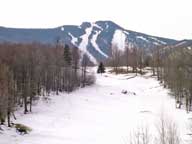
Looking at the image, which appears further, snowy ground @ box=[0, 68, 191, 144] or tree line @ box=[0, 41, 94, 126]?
tree line @ box=[0, 41, 94, 126]

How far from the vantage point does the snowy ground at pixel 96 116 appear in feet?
159

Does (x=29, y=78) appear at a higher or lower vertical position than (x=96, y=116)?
higher

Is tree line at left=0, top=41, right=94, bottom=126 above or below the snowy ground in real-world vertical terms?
above

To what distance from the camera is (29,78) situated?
7131cm

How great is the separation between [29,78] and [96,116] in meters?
13.9

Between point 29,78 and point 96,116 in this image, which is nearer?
point 96,116

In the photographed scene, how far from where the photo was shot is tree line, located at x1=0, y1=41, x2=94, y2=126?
5638 cm

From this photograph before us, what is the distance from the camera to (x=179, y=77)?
3130 inches

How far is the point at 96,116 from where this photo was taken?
218ft

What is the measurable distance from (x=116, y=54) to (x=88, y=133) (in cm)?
12428

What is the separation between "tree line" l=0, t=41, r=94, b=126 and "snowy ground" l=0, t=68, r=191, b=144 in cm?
257

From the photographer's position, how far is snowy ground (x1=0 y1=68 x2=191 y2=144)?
159ft

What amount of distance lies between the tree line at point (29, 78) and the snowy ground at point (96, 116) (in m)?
2.57

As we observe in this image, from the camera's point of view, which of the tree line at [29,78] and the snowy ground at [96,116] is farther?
the tree line at [29,78]
